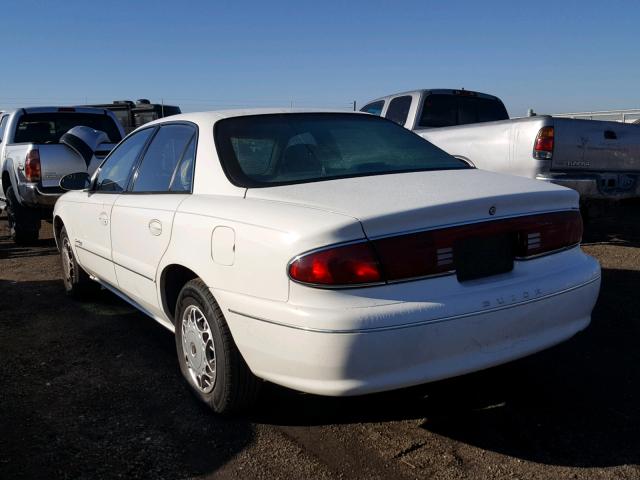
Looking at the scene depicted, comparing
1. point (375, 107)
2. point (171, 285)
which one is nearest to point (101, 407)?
point (171, 285)

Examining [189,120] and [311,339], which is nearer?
[311,339]

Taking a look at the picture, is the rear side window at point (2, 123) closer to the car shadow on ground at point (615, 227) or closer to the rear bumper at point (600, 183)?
the rear bumper at point (600, 183)

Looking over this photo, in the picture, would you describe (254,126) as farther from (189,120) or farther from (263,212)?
(263,212)

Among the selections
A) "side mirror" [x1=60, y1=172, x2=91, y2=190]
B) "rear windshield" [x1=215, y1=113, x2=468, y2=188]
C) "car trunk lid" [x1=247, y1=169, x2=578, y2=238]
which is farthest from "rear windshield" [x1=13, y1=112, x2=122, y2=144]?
"car trunk lid" [x1=247, y1=169, x2=578, y2=238]

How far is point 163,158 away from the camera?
3832 millimetres

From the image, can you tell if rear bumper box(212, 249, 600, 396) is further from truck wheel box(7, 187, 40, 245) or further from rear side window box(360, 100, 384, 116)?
rear side window box(360, 100, 384, 116)

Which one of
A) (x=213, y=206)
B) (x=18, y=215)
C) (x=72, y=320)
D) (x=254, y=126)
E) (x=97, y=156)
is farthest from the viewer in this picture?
(x=18, y=215)

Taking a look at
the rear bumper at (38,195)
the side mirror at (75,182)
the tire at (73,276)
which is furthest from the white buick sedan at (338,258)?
the rear bumper at (38,195)

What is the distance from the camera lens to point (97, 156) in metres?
7.57

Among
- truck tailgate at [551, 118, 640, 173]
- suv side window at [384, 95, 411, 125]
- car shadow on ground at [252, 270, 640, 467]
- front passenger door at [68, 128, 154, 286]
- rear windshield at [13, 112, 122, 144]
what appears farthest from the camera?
suv side window at [384, 95, 411, 125]

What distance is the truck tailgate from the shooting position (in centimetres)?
626

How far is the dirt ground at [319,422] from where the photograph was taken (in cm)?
264

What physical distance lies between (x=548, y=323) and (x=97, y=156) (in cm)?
624

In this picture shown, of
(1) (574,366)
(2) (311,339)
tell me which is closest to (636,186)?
(1) (574,366)
